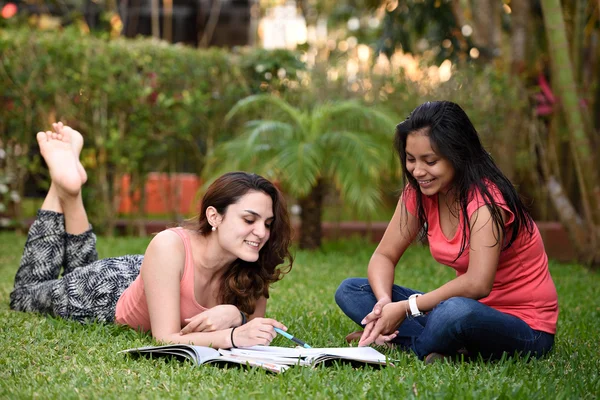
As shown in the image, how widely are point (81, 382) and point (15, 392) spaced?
0.24m

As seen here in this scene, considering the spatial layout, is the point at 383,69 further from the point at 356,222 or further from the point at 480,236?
the point at 480,236

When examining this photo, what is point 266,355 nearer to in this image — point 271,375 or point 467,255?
point 271,375

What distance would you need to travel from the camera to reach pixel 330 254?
7.92 metres

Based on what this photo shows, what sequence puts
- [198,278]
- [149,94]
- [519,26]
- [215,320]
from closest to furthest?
[215,320]
[198,278]
[149,94]
[519,26]

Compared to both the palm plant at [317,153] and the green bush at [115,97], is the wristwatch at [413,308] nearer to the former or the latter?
the palm plant at [317,153]

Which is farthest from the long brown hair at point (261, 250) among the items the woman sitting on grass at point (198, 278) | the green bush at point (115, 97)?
the green bush at point (115, 97)

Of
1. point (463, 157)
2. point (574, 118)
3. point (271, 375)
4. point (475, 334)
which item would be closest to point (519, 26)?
point (574, 118)

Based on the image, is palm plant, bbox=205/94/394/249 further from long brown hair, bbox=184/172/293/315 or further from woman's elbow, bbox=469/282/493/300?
woman's elbow, bbox=469/282/493/300

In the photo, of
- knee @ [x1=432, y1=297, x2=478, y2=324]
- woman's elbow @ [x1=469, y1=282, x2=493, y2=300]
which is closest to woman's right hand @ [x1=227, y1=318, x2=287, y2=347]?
knee @ [x1=432, y1=297, x2=478, y2=324]

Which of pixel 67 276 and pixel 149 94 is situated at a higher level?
pixel 149 94

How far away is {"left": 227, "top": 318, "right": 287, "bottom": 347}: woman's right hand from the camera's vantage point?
3.40 m

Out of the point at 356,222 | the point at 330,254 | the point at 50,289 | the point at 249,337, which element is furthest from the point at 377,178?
the point at 249,337

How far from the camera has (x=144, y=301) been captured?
3900 millimetres

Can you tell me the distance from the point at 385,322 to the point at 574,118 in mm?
4407
